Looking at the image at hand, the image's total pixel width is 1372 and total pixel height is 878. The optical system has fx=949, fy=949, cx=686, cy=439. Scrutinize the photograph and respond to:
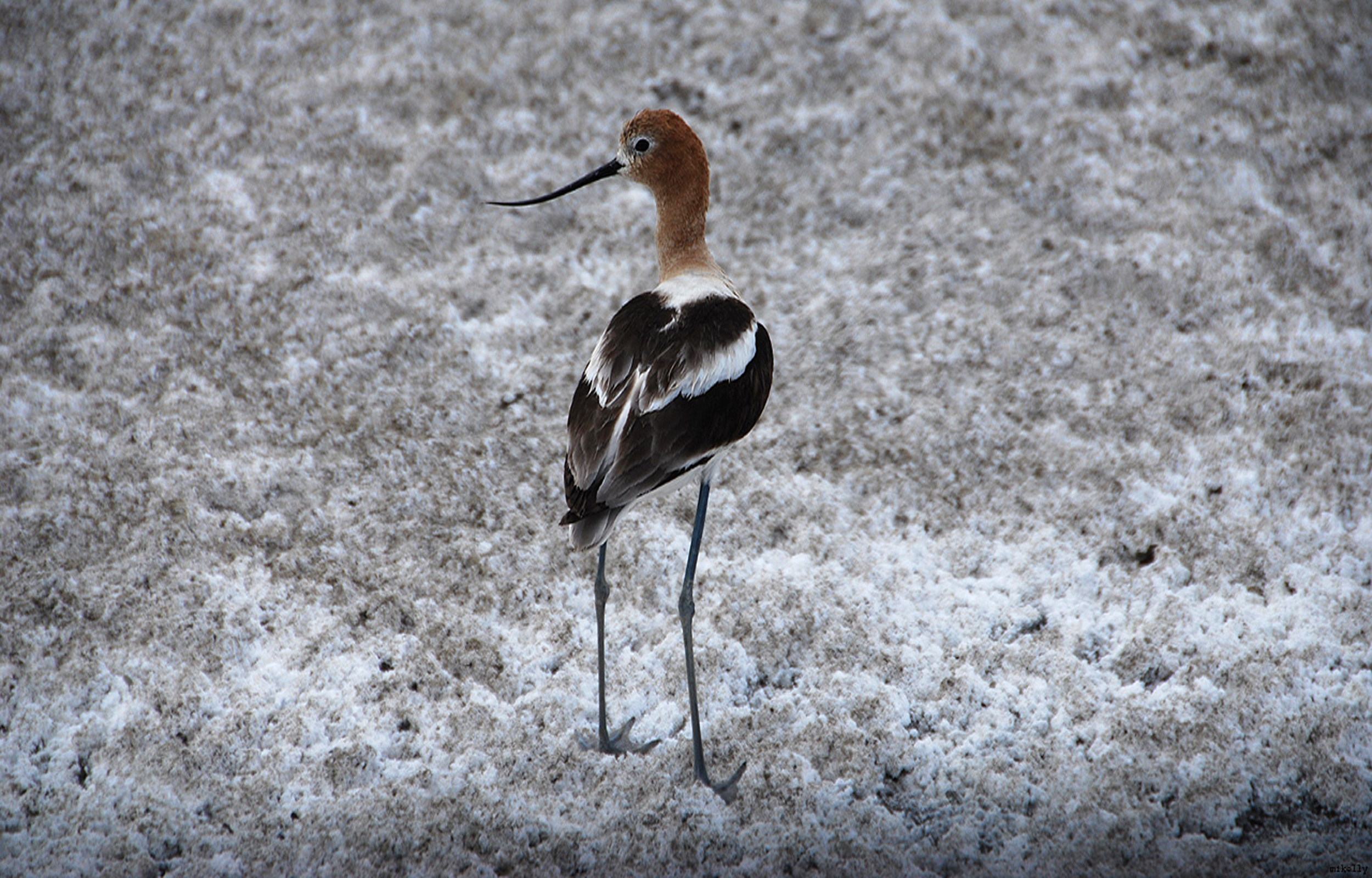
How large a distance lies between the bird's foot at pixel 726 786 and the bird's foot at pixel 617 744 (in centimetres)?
21

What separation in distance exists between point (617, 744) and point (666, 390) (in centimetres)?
121

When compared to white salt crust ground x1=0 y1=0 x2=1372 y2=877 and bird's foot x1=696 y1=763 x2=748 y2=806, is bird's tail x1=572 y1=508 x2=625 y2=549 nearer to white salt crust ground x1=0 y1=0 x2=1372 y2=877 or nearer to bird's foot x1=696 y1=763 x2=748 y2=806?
white salt crust ground x1=0 y1=0 x2=1372 y2=877

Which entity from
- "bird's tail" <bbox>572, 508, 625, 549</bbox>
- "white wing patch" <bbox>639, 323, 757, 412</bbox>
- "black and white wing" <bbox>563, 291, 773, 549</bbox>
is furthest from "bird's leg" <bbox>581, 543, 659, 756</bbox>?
"white wing patch" <bbox>639, 323, 757, 412</bbox>

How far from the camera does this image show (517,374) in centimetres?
435

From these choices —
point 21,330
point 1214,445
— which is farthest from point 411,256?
point 1214,445

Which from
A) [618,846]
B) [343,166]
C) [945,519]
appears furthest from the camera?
[343,166]

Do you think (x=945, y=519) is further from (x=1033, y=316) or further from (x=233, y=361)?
(x=233, y=361)

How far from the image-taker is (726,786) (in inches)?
120

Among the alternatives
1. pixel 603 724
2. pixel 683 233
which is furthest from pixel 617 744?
pixel 683 233

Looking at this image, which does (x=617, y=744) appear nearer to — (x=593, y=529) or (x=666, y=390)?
(x=593, y=529)

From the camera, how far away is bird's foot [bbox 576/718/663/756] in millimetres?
3166

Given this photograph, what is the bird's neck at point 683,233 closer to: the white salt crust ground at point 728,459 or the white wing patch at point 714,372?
the white wing patch at point 714,372

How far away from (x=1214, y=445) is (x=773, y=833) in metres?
2.50

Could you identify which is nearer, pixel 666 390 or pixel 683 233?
pixel 666 390
